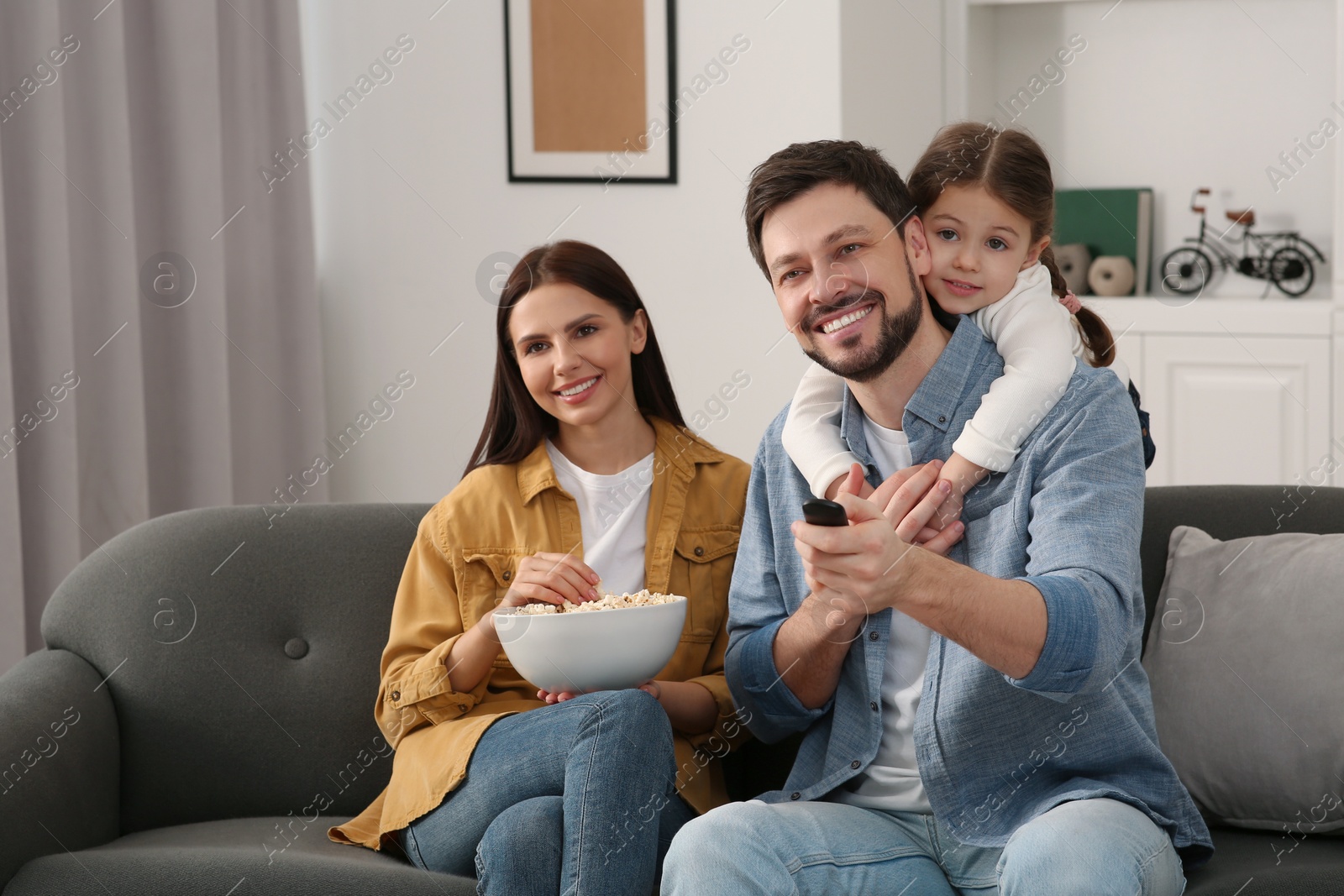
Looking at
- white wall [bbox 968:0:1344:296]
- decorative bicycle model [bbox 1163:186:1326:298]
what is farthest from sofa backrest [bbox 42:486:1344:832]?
white wall [bbox 968:0:1344:296]

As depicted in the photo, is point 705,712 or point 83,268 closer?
point 705,712

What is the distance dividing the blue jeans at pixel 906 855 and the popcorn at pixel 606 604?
0.86ft

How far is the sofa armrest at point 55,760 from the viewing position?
1729 millimetres

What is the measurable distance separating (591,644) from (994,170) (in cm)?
78

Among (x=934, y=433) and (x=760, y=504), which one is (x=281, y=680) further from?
(x=934, y=433)

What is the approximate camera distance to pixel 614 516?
192 centimetres

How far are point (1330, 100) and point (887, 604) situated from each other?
306 cm

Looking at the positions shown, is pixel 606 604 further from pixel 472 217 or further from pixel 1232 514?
pixel 472 217

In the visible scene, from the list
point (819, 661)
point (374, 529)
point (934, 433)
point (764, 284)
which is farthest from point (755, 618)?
point (764, 284)

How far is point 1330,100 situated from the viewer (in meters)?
3.71

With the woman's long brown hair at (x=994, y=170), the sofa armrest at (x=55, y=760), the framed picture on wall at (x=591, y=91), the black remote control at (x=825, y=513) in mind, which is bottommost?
the sofa armrest at (x=55, y=760)

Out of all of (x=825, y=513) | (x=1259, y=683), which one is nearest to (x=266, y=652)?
(x=825, y=513)

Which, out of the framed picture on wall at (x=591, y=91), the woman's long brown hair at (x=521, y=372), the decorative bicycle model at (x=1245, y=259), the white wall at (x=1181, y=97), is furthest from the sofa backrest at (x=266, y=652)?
→ the white wall at (x=1181, y=97)

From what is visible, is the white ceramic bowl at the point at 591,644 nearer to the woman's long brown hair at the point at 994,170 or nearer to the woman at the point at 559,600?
the woman at the point at 559,600
